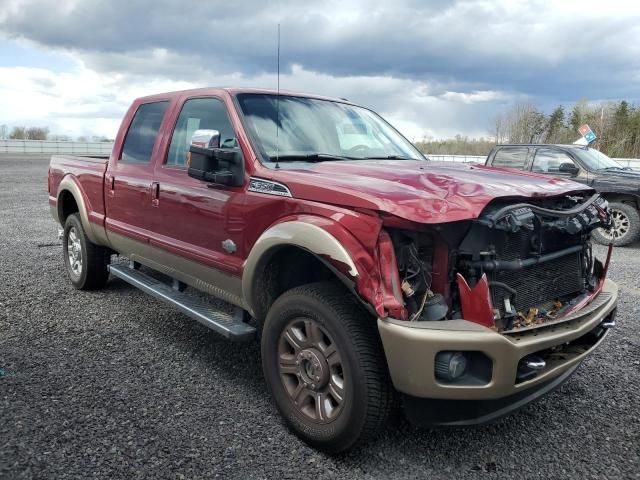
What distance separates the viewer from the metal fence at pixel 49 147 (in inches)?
1549

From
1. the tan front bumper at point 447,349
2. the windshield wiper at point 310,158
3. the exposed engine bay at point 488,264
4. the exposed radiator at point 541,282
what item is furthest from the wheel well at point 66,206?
the exposed radiator at point 541,282

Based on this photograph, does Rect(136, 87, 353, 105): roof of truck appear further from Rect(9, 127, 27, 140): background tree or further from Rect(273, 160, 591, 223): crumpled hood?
Rect(9, 127, 27, 140): background tree

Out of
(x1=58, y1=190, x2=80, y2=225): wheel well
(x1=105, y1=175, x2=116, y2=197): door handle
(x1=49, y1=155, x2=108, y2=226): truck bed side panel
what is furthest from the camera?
(x1=58, y1=190, x2=80, y2=225): wheel well

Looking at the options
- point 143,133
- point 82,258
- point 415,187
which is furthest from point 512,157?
point 415,187

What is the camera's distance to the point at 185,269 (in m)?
4.15

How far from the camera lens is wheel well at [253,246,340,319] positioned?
331 centimetres

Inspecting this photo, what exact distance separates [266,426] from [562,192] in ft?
7.00

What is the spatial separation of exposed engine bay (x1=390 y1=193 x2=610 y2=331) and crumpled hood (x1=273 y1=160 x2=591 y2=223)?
→ 0.10 meters

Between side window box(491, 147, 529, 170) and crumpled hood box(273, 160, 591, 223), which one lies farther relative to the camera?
side window box(491, 147, 529, 170)

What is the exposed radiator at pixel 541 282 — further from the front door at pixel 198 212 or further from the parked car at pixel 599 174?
the parked car at pixel 599 174

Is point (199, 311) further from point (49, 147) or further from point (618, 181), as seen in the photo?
point (49, 147)

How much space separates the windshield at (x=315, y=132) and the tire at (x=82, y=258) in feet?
8.92

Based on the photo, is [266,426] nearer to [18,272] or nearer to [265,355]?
[265,355]

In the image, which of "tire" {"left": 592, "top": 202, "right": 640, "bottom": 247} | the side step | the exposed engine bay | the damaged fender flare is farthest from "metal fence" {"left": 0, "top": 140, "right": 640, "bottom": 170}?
the exposed engine bay
